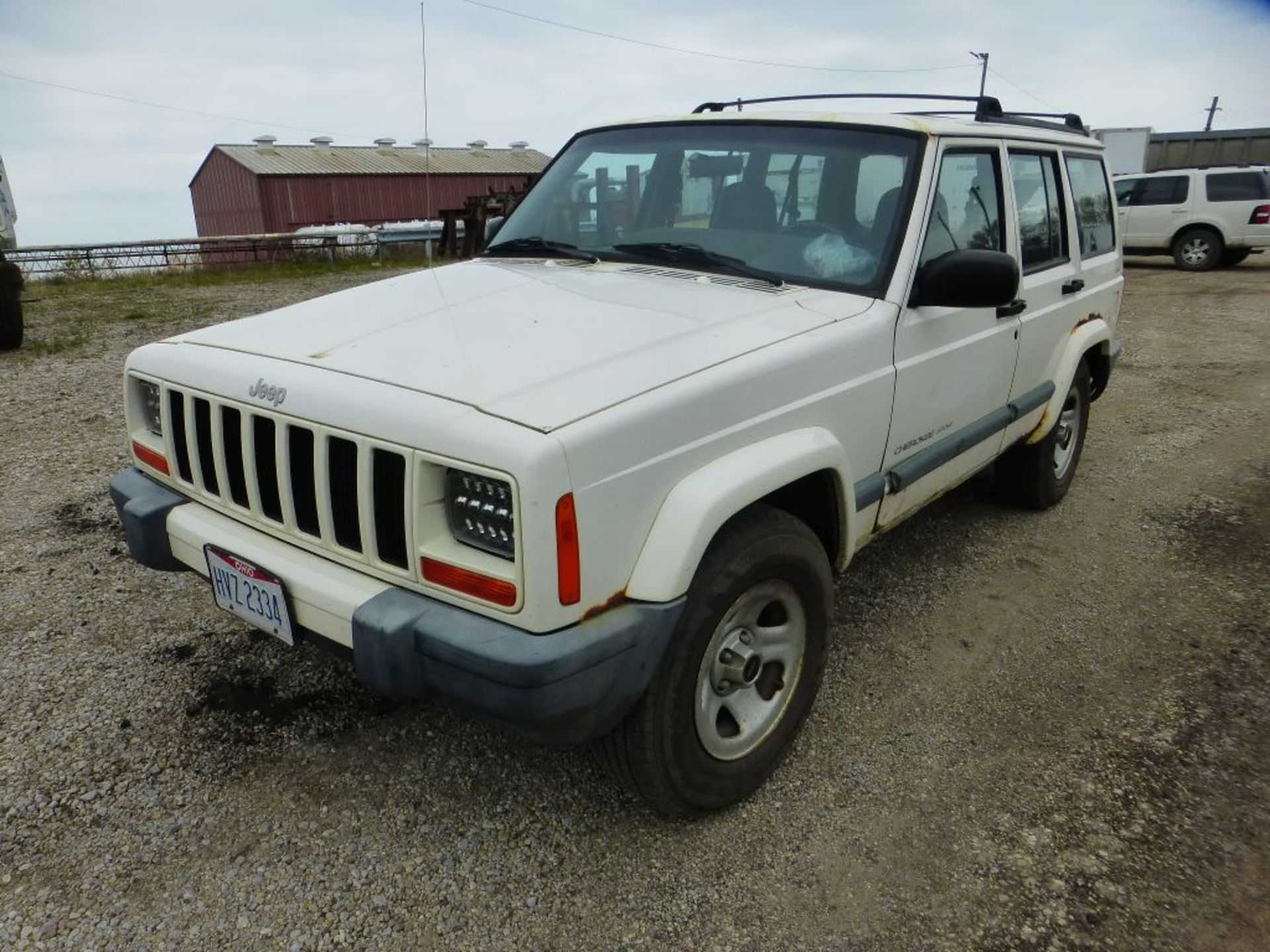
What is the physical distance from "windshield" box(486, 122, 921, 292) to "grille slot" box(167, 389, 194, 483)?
4.70 ft

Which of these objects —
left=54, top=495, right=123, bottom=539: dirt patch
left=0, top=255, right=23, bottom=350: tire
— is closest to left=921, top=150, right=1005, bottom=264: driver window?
left=54, top=495, right=123, bottom=539: dirt patch

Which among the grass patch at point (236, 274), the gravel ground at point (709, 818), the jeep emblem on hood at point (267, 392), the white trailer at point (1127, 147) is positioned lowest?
the gravel ground at point (709, 818)

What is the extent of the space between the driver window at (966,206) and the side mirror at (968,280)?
0.15 metres

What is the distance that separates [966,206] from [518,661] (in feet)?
8.25

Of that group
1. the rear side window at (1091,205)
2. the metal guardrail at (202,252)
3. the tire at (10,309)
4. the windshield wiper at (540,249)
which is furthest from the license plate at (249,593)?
the metal guardrail at (202,252)

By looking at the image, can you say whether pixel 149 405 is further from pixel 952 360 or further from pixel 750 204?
pixel 952 360

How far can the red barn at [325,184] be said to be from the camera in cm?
3309

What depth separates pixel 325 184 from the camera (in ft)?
111

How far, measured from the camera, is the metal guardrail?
19.4 meters

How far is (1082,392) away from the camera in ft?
15.5

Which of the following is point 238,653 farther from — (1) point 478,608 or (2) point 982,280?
(2) point 982,280

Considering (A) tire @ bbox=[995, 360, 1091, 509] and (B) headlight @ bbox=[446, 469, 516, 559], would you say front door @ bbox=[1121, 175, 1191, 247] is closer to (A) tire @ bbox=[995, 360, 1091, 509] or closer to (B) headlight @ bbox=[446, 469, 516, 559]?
(A) tire @ bbox=[995, 360, 1091, 509]

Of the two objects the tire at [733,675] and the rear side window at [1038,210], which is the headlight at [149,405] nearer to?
the tire at [733,675]

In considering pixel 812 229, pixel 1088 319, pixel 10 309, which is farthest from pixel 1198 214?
pixel 10 309
